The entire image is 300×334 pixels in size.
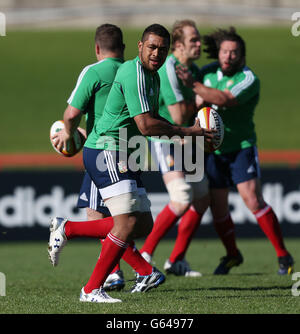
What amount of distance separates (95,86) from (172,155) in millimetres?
1783

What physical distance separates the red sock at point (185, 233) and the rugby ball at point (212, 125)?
2.21 meters

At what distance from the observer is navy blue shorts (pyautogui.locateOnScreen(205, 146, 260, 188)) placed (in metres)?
8.02

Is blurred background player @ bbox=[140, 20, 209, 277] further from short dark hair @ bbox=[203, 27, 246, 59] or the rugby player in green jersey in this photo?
the rugby player in green jersey

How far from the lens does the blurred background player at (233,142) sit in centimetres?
795

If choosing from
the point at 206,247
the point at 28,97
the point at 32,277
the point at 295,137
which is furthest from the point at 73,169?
the point at 28,97

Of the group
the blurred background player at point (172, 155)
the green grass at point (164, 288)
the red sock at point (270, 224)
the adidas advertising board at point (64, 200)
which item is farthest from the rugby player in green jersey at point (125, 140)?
the adidas advertising board at point (64, 200)

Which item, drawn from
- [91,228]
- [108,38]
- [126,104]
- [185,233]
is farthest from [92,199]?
[185,233]

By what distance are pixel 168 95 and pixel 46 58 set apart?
23.6 meters

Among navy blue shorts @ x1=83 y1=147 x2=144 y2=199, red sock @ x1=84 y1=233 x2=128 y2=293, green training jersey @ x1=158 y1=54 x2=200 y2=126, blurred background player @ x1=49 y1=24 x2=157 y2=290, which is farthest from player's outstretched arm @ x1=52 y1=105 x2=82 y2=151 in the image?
green training jersey @ x1=158 y1=54 x2=200 y2=126

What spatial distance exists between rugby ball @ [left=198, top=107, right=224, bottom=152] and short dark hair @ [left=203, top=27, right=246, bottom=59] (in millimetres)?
1827

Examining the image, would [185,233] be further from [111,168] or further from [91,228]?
[111,168]

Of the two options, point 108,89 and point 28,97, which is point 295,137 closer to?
point 28,97

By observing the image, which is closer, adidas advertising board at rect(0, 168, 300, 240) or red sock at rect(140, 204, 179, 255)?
red sock at rect(140, 204, 179, 255)

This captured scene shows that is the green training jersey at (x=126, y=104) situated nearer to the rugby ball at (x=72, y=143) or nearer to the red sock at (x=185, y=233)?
the rugby ball at (x=72, y=143)
